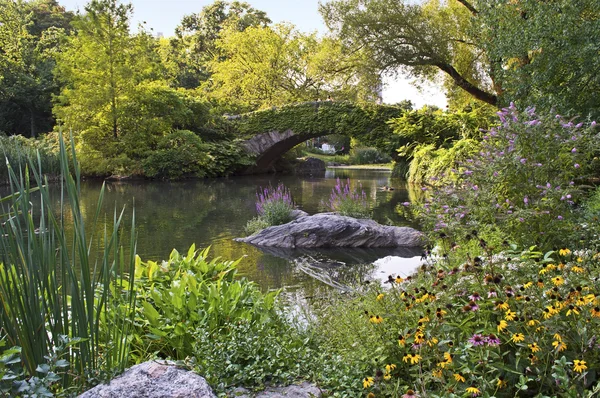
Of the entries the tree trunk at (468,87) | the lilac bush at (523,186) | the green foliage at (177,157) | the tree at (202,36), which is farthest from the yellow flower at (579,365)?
the tree at (202,36)

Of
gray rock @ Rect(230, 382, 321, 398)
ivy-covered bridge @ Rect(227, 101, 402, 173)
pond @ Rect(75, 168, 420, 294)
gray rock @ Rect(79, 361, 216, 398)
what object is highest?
ivy-covered bridge @ Rect(227, 101, 402, 173)

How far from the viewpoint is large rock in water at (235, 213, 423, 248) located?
25.0 ft

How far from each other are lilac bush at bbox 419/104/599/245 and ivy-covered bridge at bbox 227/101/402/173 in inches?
584

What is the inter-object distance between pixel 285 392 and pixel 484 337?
2.43 feet

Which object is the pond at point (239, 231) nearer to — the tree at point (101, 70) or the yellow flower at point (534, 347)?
the yellow flower at point (534, 347)

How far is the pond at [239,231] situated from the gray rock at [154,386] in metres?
0.82

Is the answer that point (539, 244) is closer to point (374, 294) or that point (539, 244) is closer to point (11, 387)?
point (374, 294)

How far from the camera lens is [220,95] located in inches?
1115

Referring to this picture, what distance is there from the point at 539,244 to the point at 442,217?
2.99ft

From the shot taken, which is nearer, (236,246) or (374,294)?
(374,294)

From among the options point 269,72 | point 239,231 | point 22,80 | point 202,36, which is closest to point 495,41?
point 239,231

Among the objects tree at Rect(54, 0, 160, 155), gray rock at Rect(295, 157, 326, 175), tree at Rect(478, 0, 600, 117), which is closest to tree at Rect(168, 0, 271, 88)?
gray rock at Rect(295, 157, 326, 175)

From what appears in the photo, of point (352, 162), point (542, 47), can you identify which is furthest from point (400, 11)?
point (352, 162)

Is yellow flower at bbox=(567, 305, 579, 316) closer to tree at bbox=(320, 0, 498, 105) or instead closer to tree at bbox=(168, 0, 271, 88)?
tree at bbox=(320, 0, 498, 105)
